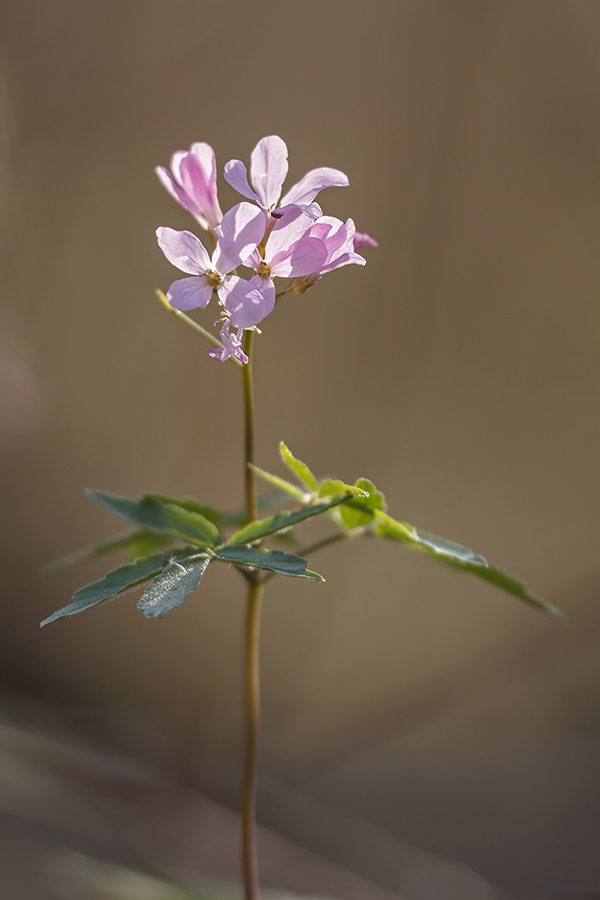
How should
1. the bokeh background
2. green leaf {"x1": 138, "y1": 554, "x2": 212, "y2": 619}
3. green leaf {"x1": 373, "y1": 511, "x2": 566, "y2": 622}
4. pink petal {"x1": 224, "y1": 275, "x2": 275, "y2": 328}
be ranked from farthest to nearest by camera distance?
1. the bokeh background
2. green leaf {"x1": 373, "y1": 511, "x2": 566, "y2": 622}
3. pink petal {"x1": 224, "y1": 275, "x2": 275, "y2": 328}
4. green leaf {"x1": 138, "y1": 554, "x2": 212, "y2": 619}

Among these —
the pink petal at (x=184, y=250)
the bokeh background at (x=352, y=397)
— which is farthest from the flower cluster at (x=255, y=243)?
the bokeh background at (x=352, y=397)

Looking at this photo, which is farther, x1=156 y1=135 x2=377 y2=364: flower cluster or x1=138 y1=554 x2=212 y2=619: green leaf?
x1=156 y1=135 x2=377 y2=364: flower cluster

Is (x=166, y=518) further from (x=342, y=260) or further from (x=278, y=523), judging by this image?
(x=342, y=260)

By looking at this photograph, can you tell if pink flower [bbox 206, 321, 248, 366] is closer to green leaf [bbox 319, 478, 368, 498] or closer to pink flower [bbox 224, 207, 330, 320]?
pink flower [bbox 224, 207, 330, 320]

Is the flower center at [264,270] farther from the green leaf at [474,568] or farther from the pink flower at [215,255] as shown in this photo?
the green leaf at [474,568]

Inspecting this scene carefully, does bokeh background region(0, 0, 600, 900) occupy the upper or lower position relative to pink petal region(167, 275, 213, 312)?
upper

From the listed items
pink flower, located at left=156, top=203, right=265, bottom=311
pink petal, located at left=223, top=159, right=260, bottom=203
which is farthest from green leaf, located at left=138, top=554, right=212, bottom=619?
pink petal, located at left=223, top=159, right=260, bottom=203

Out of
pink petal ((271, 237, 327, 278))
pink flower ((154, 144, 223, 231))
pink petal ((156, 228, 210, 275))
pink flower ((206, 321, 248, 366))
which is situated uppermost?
pink flower ((154, 144, 223, 231))
